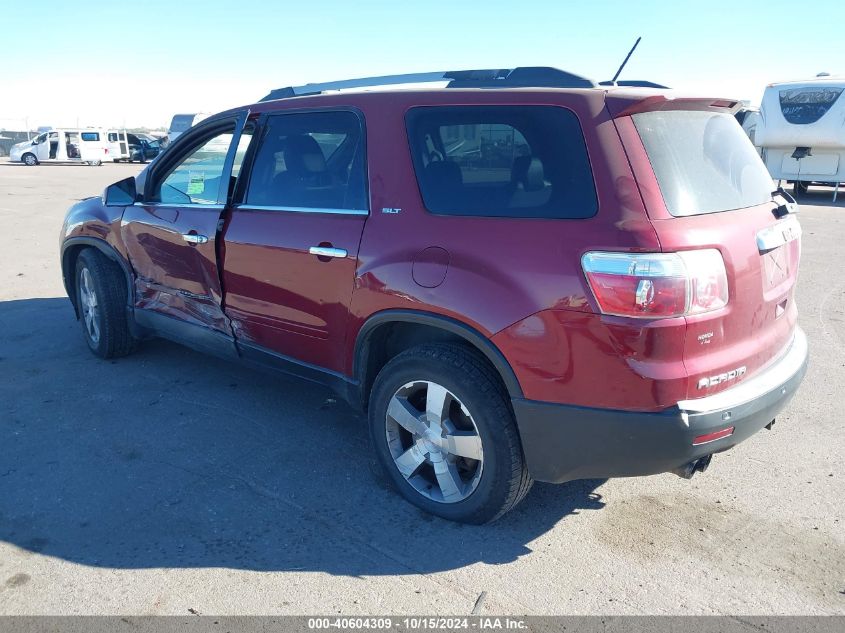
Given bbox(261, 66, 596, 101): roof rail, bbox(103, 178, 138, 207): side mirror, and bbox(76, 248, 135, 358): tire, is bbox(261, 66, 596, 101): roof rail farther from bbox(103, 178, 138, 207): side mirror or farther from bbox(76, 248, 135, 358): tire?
bbox(76, 248, 135, 358): tire

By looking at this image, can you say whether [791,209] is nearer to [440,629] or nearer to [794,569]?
[794,569]

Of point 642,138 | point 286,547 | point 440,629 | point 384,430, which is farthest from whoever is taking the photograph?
point 384,430

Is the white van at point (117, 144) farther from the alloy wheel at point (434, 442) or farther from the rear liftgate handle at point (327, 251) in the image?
the alloy wheel at point (434, 442)

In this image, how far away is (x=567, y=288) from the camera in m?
2.76

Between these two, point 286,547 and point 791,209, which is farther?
point 791,209

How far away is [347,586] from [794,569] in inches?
71.8

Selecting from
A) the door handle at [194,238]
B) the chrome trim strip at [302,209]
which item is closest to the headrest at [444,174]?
the chrome trim strip at [302,209]

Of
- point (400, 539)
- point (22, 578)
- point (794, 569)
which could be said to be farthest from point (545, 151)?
point (22, 578)

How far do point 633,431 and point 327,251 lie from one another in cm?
171

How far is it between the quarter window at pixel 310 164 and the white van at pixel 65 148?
36984mm

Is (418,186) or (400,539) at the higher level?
(418,186)

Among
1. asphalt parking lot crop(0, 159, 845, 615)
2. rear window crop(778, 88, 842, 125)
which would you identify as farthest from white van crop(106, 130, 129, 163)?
asphalt parking lot crop(0, 159, 845, 615)

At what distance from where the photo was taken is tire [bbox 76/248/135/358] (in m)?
5.27

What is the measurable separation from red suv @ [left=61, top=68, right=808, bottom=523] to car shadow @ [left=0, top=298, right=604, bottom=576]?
24 centimetres
